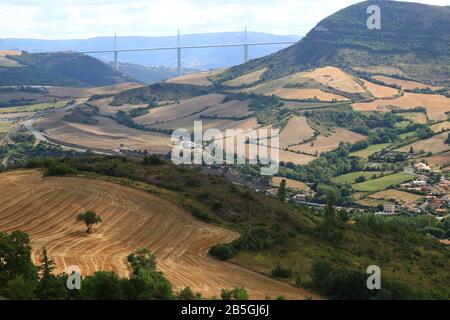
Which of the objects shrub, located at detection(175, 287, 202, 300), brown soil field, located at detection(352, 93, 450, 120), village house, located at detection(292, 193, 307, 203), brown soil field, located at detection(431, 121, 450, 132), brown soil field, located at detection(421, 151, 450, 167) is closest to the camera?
shrub, located at detection(175, 287, 202, 300)

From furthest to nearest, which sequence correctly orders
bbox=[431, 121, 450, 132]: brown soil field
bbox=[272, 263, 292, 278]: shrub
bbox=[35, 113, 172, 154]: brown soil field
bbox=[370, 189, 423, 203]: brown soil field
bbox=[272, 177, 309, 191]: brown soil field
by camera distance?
bbox=[431, 121, 450, 132]: brown soil field < bbox=[35, 113, 172, 154]: brown soil field < bbox=[272, 177, 309, 191]: brown soil field < bbox=[370, 189, 423, 203]: brown soil field < bbox=[272, 263, 292, 278]: shrub

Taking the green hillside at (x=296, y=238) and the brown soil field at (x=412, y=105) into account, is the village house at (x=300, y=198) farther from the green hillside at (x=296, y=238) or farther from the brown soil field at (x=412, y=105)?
the brown soil field at (x=412, y=105)

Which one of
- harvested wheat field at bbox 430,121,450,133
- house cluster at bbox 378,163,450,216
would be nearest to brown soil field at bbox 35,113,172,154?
house cluster at bbox 378,163,450,216

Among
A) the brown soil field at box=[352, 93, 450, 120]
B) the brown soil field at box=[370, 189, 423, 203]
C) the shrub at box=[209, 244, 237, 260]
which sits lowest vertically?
the brown soil field at box=[370, 189, 423, 203]

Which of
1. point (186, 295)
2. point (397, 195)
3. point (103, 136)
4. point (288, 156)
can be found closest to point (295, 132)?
point (288, 156)

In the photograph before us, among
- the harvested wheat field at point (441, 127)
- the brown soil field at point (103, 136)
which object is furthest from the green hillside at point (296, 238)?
the harvested wheat field at point (441, 127)

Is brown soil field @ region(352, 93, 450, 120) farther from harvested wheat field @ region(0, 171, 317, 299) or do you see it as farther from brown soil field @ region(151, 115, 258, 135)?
harvested wheat field @ region(0, 171, 317, 299)
